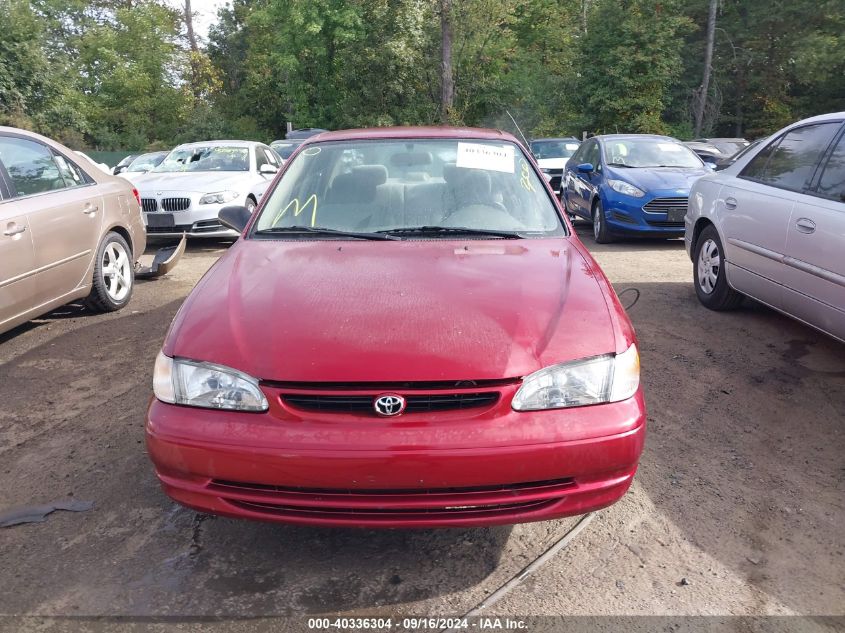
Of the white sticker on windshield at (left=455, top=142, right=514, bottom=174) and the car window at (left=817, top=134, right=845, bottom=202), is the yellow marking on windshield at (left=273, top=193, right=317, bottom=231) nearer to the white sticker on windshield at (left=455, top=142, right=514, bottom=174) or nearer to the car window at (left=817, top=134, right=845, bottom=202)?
the white sticker on windshield at (left=455, top=142, right=514, bottom=174)

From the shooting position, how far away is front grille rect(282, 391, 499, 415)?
7.40ft

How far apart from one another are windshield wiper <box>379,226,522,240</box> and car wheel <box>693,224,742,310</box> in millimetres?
2981

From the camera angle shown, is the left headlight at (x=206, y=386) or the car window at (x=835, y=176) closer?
the left headlight at (x=206, y=386)

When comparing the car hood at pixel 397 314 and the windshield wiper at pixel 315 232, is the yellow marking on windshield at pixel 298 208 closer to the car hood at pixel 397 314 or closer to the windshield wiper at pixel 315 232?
the windshield wiper at pixel 315 232

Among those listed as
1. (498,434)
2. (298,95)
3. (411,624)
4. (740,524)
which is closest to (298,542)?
(411,624)

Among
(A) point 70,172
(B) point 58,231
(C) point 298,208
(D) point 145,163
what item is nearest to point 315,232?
(C) point 298,208

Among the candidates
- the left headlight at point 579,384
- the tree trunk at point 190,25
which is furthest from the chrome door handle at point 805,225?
the tree trunk at point 190,25

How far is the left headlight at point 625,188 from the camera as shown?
914 centimetres

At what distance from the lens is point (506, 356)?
2332 millimetres

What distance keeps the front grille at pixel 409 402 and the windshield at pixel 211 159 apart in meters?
8.88

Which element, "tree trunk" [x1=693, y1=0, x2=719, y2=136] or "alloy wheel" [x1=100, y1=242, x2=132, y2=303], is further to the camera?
"tree trunk" [x1=693, y1=0, x2=719, y2=136]

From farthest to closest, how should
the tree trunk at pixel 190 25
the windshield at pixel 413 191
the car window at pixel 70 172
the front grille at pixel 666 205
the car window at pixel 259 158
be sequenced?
1. the tree trunk at pixel 190 25
2. the car window at pixel 259 158
3. the front grille at pixel 666 205
4. the car window at pixel 70 172
5. the windshield at pixel 413 191

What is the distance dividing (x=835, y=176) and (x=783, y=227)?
1.46ft

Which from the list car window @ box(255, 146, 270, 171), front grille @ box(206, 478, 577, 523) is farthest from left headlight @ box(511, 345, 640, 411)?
car window @ box(255, 146, 270, 171)
